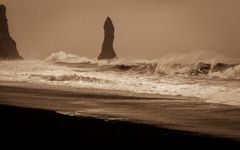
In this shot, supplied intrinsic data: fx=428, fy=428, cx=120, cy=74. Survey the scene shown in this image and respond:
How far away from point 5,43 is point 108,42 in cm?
2157

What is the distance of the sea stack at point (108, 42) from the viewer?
261ft

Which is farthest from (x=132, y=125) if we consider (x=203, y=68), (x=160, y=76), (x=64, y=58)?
(x=64, y=58)

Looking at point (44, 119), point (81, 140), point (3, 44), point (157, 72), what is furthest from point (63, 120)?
point (3, 44)

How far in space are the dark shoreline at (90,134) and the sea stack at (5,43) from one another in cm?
7628

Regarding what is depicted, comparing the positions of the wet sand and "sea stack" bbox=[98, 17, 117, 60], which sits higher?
"sea stack" bbox=[98, 17, 117, 60]

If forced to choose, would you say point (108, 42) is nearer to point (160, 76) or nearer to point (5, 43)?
point (5, 43)

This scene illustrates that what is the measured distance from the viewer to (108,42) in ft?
275

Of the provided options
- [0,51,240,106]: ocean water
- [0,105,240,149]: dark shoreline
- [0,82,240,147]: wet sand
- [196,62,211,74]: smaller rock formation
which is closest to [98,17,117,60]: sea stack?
[0,51,240,106]: ocean water

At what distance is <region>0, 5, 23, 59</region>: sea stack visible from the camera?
85062mm

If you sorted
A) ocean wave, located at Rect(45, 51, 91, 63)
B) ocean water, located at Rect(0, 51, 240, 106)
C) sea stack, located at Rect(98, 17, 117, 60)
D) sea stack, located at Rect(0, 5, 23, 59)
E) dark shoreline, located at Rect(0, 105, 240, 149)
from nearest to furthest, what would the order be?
dark shoreline, located at Rect(0, 105, 240, 149) → ocean water, located at Rect(0, 51, 240, 106) → ocean wave, located at Rect(45, 51, 91, 63) → sea stack, located at Rect(98, 17, 117, 60) → sea stack, located at Rect(0, 5, 23, 59)

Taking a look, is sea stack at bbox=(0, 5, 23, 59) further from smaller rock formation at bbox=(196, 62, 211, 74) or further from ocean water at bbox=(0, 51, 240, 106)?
smaller rock formation at bbox=(196, 62, 211, 74)

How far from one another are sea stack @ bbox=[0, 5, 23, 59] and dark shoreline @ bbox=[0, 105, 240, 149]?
250ft

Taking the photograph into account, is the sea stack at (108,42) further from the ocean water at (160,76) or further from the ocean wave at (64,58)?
the ocean water at (160,76)

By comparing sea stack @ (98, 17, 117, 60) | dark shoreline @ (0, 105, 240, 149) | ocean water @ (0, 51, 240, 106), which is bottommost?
dark shoreline @ (0, 105, 240, 149)
